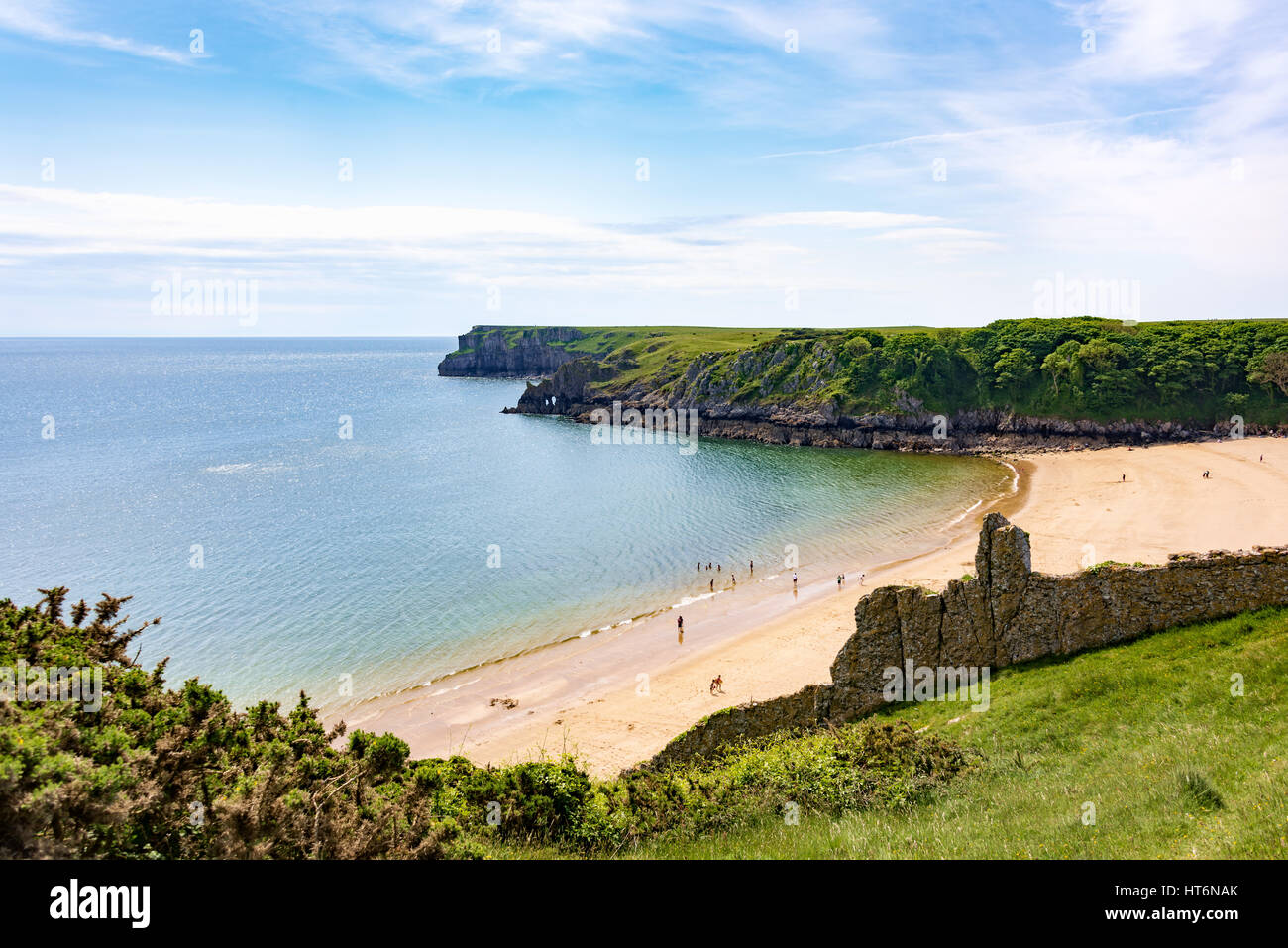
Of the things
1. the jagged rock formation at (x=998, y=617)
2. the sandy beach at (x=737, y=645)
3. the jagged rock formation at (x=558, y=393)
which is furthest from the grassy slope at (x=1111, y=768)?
the jagged rock formation at (x=558, y=393)

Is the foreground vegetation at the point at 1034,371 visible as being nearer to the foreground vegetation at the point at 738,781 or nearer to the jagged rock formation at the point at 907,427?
the jagged rock formation at the point at 907,427

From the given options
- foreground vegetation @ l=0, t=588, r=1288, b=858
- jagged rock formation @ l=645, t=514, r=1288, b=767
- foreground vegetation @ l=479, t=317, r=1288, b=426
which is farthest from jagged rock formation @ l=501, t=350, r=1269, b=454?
foreground vegetation @ l=0, t=588, r=1288, b=858

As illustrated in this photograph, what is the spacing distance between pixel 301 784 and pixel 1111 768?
53.8 feet

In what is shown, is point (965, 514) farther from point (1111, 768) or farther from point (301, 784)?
point (301, 784)

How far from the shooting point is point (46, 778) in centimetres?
895

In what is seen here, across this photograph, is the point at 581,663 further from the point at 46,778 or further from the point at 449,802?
the point at 46,778

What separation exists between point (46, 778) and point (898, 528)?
6481cm

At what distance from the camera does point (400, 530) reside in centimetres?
6619

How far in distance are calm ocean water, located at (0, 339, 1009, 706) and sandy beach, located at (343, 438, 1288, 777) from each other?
3.21 m

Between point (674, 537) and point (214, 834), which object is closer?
point (214, 834)

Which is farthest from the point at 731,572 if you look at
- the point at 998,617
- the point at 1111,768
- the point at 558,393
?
the point at 558,393

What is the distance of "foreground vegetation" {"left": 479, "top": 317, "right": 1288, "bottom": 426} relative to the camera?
322 feet

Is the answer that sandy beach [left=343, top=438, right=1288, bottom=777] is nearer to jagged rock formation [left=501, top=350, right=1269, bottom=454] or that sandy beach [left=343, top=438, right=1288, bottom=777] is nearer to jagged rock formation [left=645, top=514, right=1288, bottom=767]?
jagged rock formation [left=645, top=514, right=1288, bottom=767]
